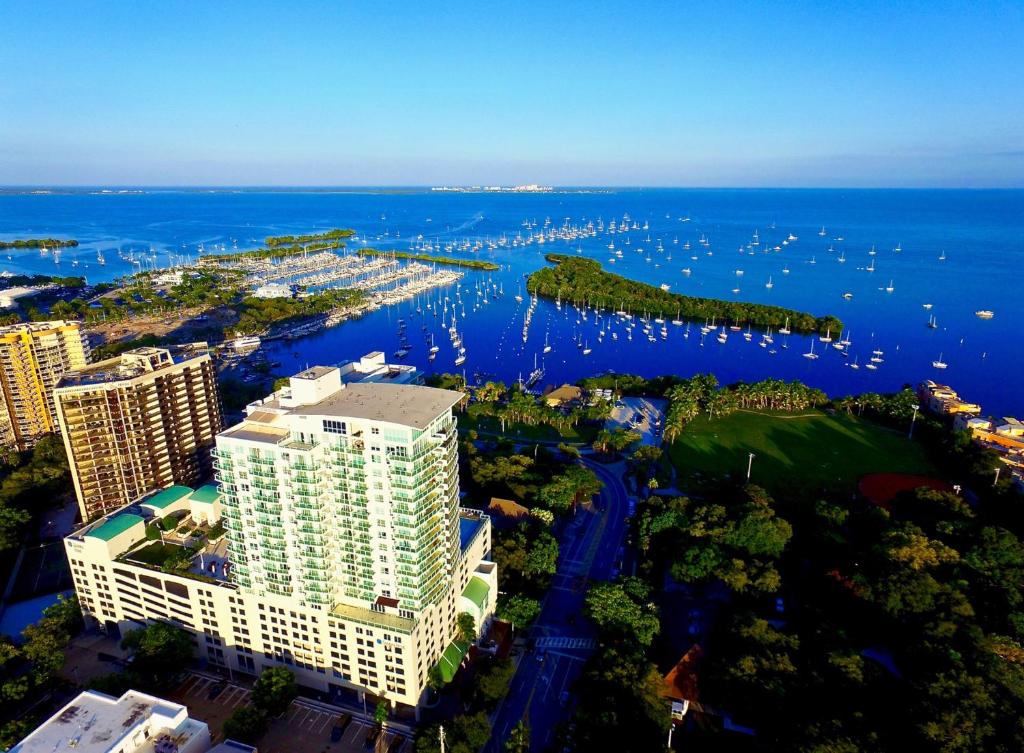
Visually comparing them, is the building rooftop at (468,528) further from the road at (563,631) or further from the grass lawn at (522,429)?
the grass lawn at (522,429)

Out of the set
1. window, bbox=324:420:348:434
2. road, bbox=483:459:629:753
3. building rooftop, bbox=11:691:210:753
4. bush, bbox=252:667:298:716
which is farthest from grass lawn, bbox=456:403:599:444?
building rooftop, bbox=11:691:210:753

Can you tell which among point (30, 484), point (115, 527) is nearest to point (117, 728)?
point (115, 527)

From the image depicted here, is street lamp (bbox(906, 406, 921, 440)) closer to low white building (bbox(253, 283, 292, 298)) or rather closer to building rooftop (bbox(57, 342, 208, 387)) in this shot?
building rooftop (bbox(57, 342, 208, 387))

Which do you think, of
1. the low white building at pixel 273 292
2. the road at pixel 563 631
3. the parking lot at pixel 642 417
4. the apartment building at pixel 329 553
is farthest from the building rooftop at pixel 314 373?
the low white building at pixel 273 292

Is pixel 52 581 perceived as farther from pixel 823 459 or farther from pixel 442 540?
pixel 823 459

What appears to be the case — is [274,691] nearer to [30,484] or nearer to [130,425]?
[130,425]

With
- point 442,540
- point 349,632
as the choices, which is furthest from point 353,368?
point 349,632
